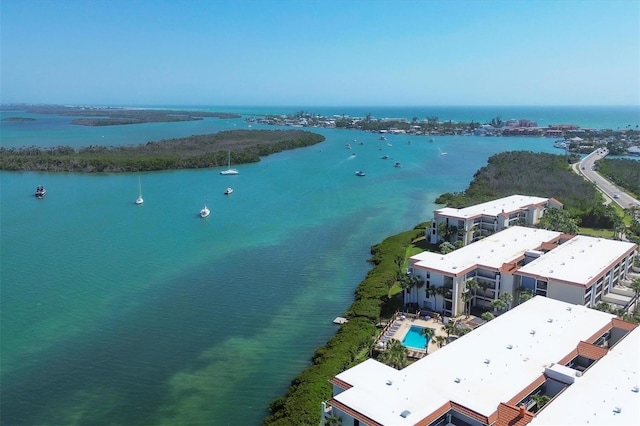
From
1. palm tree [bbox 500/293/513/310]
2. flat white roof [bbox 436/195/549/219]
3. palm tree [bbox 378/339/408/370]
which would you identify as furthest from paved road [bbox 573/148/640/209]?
palm tree [bbox 378/339/408/370]

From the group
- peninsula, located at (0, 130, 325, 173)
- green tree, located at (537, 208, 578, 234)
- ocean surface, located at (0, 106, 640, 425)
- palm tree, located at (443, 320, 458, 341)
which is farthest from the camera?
peninsula, located at (0, 130, 325, 173)

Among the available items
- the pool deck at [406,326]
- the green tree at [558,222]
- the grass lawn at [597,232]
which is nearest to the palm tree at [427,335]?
the pool deck at [406,326]

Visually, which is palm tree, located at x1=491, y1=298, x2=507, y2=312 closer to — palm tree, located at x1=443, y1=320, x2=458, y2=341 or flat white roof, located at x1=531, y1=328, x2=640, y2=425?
palm tree, located at x1=443, y1=320, x2=458, y2=341

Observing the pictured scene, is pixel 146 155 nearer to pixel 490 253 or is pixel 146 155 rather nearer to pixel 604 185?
pixel 490 253

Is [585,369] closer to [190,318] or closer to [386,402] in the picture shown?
[386,402]

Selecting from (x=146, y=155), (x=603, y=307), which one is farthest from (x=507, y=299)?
(x=146, y=155)

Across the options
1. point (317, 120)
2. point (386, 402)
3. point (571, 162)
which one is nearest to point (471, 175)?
point (571, 162)
